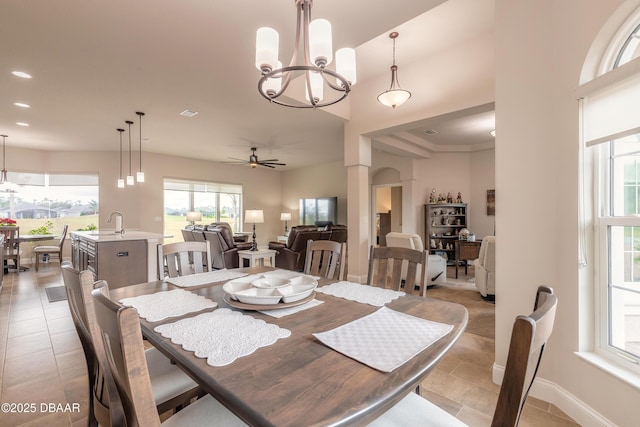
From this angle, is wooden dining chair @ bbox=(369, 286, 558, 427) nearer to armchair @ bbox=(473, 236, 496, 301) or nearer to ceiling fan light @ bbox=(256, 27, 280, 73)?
ceiling fan light @ bbox=(256, 27, 280, 73)

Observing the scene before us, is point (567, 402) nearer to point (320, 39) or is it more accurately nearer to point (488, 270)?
point (488, 270)

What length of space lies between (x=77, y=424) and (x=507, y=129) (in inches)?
129

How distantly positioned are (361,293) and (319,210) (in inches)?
284

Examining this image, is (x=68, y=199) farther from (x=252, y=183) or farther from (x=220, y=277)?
(x=220, y=277)

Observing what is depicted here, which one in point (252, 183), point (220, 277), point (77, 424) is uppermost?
point (252, 183)

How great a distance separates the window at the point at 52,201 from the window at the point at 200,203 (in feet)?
5.56

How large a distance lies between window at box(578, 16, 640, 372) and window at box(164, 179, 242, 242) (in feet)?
25.9

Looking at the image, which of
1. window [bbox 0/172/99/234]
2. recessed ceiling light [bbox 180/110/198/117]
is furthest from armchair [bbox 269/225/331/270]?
window [bbox 0/172/99/234]

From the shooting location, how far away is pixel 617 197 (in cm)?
161

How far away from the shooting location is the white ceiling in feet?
7.66

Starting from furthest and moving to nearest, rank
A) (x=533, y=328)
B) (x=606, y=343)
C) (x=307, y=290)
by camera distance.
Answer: (x=606, y=343)
(x=307, y=290)
(x=533, y=328)

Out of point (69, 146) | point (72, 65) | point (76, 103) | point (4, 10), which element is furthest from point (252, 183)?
point (4, 10)

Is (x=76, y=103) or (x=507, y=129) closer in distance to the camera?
(x=507, y=129)

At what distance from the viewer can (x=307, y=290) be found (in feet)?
4.66
